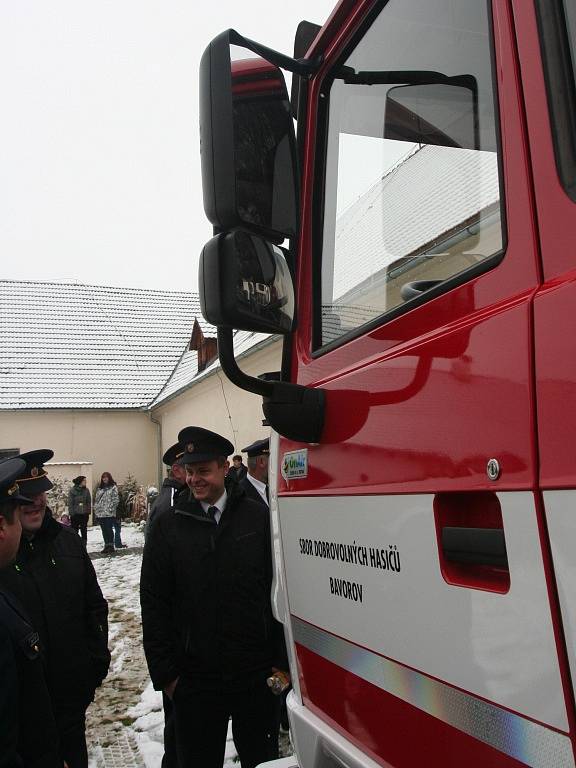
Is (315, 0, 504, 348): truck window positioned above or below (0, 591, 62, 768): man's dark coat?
above

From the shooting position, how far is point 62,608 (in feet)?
10.4

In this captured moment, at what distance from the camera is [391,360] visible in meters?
1.45

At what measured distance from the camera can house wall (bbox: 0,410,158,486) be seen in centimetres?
2225

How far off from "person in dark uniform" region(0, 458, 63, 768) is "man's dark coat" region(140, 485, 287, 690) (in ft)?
3.29

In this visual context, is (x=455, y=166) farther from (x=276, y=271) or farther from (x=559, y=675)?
(x=559, y=675)

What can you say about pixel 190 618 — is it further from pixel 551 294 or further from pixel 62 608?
pixel 551 294

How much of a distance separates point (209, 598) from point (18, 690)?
1.19 metres

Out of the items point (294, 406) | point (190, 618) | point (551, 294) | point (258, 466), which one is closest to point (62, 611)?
point (190, 618)

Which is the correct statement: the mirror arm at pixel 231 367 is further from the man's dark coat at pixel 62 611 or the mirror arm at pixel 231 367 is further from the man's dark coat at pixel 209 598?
the man's dark coat at pixel 62 611

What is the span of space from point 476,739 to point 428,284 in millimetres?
853

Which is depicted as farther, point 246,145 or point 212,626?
point 212,626

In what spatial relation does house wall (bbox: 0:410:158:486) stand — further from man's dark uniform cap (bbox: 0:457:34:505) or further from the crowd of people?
man's dark uniform cap (bbox: 0:457:34:505)

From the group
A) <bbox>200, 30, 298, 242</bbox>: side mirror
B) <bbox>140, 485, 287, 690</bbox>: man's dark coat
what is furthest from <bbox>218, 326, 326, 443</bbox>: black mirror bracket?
<bbox>140, 485, 287, 690</bbox>: man's dark coat

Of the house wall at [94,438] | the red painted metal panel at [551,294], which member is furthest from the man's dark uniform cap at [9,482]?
the house wall at [94,438]
